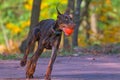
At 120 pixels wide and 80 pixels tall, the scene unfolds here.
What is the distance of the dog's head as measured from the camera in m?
10.2

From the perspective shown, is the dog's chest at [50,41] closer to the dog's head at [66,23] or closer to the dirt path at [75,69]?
the dog's head at [66,23]

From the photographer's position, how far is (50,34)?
35.7 ft

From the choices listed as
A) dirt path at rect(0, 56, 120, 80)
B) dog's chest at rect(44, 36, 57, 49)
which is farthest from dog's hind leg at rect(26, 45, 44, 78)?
dirt path at rect(0, 56, 120, 80)

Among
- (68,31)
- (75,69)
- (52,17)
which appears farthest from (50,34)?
(52,17)

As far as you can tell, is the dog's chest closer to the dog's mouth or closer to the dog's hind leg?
Answer: the dog's hind leg

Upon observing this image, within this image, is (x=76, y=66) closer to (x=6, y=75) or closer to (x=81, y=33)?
(x=6, y=75)

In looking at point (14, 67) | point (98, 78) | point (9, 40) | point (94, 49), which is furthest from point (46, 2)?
point (98, 78)

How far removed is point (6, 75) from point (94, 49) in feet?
25.1

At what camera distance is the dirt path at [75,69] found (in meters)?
12.1

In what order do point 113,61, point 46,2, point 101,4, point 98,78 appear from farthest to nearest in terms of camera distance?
point 101,4 < point 46,2 < point 113,61 < point 98,78

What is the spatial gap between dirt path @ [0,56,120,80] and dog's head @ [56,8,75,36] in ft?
5.29

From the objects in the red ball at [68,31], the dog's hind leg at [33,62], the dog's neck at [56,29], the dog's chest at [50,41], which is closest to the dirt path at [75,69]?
the dog's hind leg at [33,62]

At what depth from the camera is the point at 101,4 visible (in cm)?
3472

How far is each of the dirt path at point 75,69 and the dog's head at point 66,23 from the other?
1612 mm
